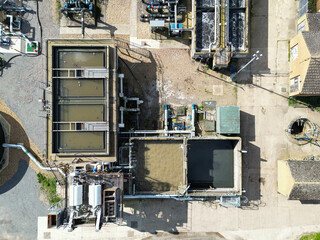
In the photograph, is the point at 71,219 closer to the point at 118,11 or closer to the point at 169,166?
the point at 169,166

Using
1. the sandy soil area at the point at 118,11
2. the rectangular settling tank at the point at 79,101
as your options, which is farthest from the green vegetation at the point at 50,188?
the sandy soil area at the point at 118,11

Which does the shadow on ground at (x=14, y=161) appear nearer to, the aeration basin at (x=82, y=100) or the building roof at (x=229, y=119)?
the aeration basin at (x=82, y=100)

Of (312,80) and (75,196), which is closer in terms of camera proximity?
(75,196)

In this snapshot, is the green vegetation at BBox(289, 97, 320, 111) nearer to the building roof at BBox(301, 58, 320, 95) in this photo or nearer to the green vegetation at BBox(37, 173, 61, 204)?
the building roof at BBox(301, 58, 320, 95)

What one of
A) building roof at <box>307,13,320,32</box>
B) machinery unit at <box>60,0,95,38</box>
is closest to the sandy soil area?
machinery unit at <box>60,0,95,38</box>

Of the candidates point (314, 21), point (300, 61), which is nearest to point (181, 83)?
point (300, 61)
